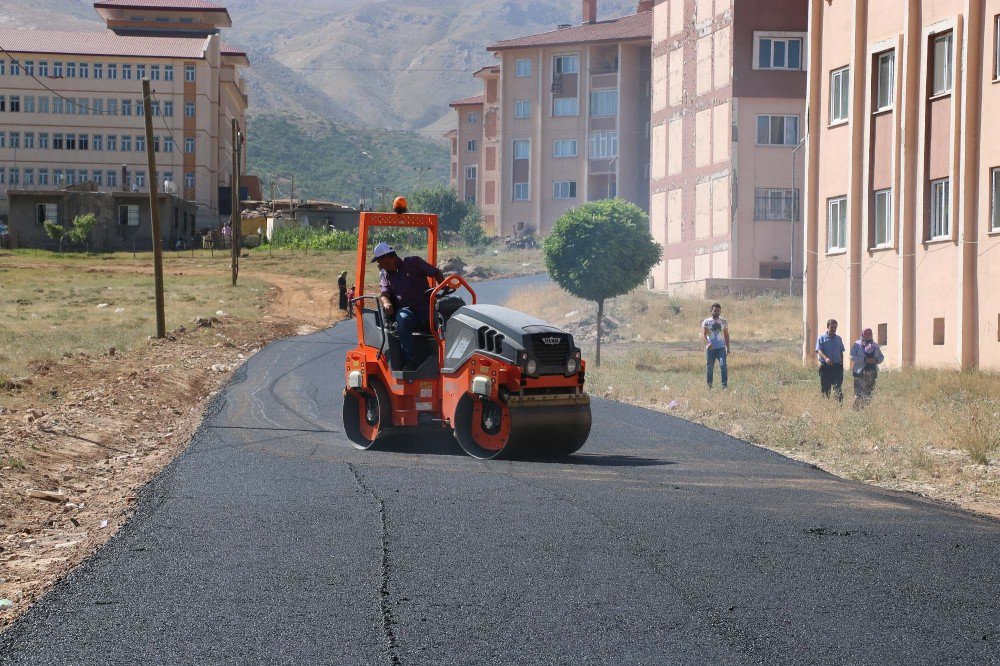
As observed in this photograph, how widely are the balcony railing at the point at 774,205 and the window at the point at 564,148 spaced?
119ft

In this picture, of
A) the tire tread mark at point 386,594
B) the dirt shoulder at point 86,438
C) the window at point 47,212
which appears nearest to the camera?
the tire tread mark at point 386,594

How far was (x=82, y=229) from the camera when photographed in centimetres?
7438

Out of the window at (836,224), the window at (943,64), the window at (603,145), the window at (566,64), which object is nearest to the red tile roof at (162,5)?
the window at (566,64)

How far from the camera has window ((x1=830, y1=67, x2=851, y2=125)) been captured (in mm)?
31578

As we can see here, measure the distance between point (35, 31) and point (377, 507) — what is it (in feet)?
322

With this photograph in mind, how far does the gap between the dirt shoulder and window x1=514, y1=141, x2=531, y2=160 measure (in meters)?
56.9

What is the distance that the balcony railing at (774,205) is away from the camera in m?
52.9

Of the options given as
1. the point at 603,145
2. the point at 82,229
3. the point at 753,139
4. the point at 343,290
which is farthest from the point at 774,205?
the point at 82,229

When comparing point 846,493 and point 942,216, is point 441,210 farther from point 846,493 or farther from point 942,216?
point 846,493

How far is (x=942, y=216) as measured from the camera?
27250mm

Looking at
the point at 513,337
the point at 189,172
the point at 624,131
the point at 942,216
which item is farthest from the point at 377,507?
the point at 189,172

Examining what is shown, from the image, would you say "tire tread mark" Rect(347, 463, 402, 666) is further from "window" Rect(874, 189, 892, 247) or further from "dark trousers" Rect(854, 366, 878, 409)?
"window" Rect(874, 189, 892, 247)

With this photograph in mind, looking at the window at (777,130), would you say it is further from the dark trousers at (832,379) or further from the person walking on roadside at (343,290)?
the person walking on roadside at (343,290)

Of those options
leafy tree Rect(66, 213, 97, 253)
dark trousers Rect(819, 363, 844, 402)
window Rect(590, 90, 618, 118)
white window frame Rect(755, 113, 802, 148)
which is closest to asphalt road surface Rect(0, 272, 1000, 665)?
dark trousers Rect(819, 363, 844, 402)
